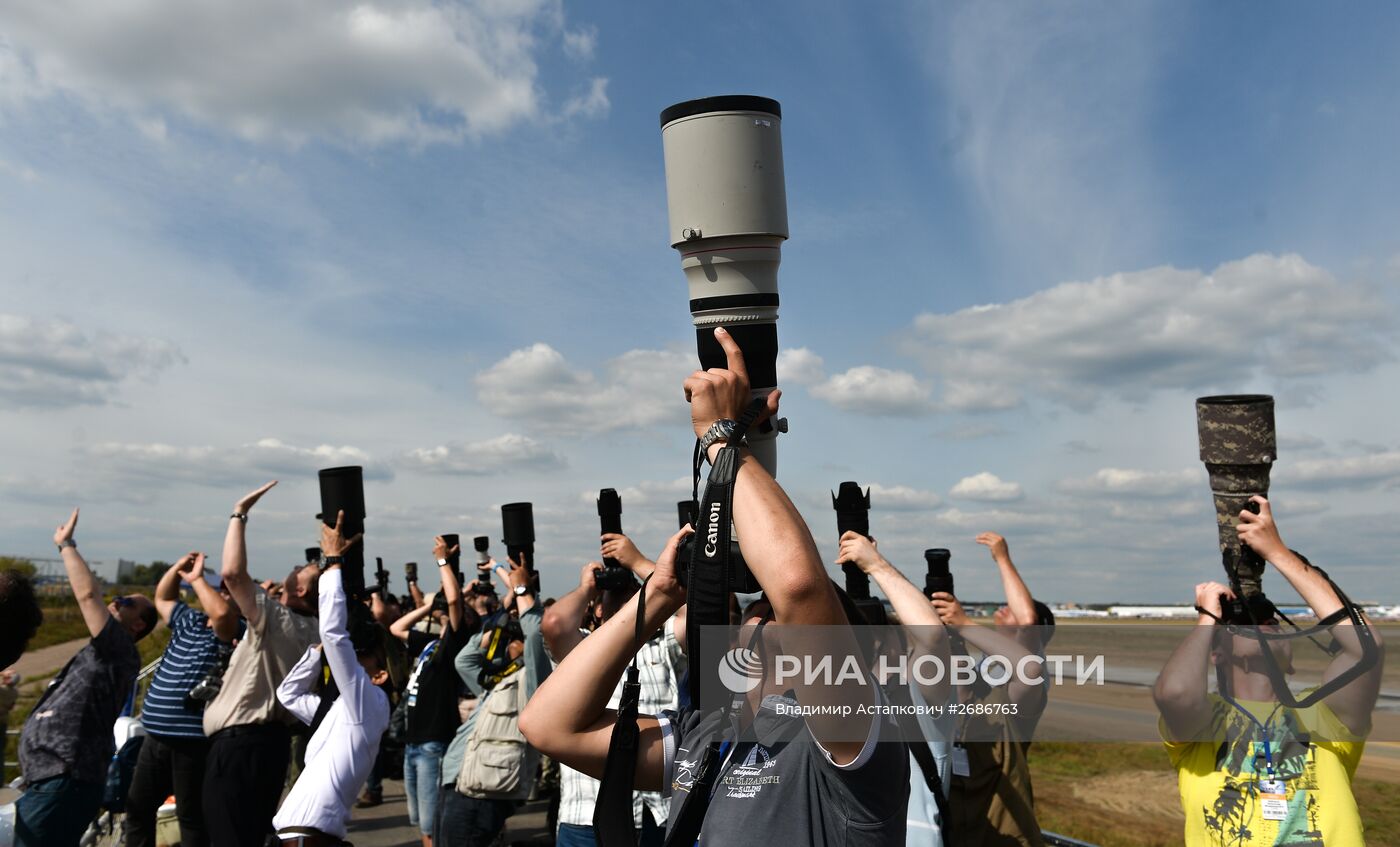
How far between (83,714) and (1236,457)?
19.8 ft

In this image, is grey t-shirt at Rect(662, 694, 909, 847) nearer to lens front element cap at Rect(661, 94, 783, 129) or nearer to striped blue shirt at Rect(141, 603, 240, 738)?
lens front element cap at Rect(661, 94, 783, 129)

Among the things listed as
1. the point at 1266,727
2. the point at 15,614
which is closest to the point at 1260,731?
the point at 1266,727

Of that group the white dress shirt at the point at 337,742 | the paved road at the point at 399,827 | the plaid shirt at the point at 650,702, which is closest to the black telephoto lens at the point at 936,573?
the plaid shirt at the point at 650,702

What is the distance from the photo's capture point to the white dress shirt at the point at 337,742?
16.4 feet

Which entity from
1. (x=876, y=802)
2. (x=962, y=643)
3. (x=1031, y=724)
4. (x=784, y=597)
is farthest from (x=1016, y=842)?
(x=784, y=597)

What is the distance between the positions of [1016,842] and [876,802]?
104 inches

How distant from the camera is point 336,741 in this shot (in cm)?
518

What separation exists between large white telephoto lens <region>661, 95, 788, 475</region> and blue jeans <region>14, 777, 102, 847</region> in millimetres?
4917

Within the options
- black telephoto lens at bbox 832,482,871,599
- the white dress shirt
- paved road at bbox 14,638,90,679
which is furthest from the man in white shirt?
paved road at bbox 14,638,90,679

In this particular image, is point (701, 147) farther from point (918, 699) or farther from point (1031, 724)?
point (1031, 724)

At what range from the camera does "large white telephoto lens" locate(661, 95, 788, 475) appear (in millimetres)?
2980

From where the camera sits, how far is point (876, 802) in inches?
87.3

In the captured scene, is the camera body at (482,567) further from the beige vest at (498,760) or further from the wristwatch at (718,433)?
the wristwatch at (718,433)
